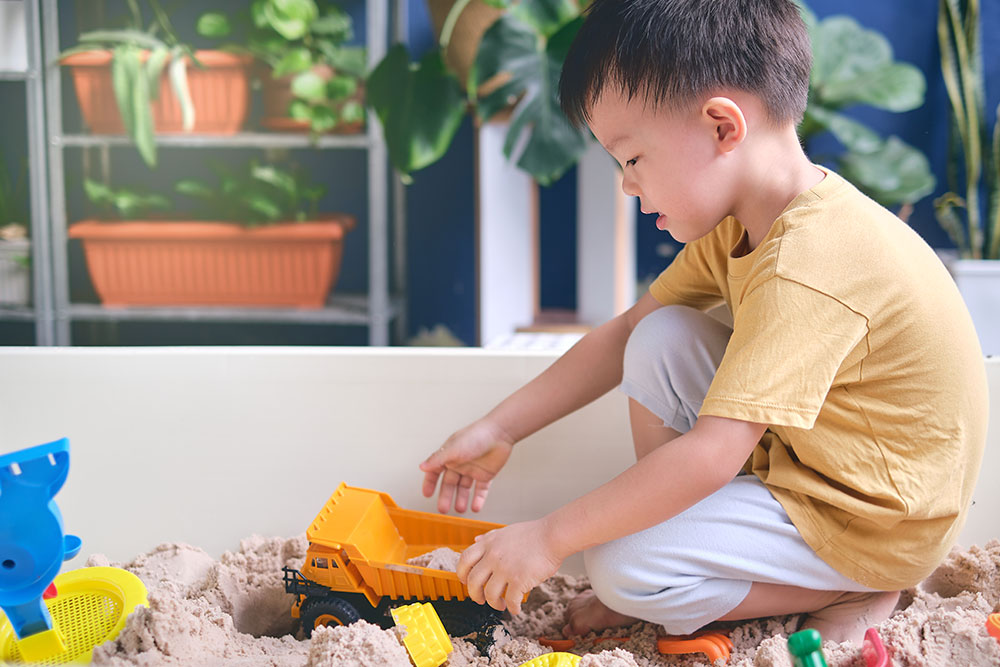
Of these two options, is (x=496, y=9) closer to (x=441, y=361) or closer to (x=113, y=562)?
(x=441, y=361)

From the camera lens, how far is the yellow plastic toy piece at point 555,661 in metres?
0.54

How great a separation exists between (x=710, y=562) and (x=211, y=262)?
4.64 feet

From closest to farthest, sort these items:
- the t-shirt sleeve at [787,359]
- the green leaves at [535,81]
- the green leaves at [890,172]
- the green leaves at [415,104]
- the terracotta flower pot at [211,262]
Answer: the t-shirt sleeve at [787,359] → the green leaves at [535,81] → the green leaves at [415,104] → the green leaves at [890,172] → the terracotta flower pot at [211,262]

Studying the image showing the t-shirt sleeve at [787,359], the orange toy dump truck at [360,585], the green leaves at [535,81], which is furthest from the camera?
the green leaves at [535,81]

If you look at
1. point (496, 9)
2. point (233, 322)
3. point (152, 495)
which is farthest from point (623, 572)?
point (233, 322)

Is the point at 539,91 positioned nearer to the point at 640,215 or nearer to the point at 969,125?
the point at 640,215

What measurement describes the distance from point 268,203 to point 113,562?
109 cm

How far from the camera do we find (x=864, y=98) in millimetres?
1607

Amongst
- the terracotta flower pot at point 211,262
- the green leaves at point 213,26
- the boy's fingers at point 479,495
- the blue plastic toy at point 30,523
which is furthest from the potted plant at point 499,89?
the blue plastic toy at point 30,523

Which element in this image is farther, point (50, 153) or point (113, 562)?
point (50, 153)

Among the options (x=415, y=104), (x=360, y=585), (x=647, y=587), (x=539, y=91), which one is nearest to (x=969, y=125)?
(x=539, y=91)

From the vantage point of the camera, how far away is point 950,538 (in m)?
0.60

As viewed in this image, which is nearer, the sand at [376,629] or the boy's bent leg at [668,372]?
the sand at [376,629]

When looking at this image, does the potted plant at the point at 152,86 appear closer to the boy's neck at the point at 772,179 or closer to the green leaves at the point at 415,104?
the green leaves at the point at 415,104
